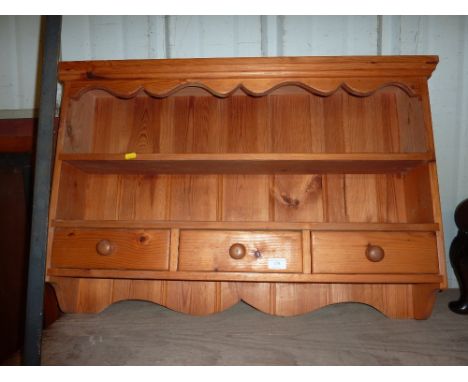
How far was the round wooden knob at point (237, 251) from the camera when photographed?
2.67ft

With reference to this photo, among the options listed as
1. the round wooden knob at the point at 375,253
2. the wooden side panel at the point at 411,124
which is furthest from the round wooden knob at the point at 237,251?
the wooden side panel at the point at 411,124

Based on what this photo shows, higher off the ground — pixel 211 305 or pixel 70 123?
pixel 70 123

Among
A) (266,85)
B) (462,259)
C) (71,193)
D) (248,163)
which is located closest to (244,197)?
(248,163)

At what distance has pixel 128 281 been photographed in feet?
3.36

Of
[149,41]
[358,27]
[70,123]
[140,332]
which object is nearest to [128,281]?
[140,332]

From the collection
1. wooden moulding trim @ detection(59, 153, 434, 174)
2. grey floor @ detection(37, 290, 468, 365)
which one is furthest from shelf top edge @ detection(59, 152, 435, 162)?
grey floor @ detection(37, 290, 468, 365)

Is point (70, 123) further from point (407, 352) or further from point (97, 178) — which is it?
point (407, 352)

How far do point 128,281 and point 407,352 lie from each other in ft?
3.06

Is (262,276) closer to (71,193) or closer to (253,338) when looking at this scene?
(253,338)

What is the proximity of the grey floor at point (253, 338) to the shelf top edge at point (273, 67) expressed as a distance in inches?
32.9

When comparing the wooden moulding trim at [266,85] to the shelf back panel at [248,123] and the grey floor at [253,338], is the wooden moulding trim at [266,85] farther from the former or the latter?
the grey floor at [253,338]

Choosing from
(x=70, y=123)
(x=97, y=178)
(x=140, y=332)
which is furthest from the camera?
(x=97, y=178)

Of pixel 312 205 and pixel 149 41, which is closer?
pixel 312 205

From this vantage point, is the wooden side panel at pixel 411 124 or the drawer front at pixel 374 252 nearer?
the drawer front at pixel 374 252
